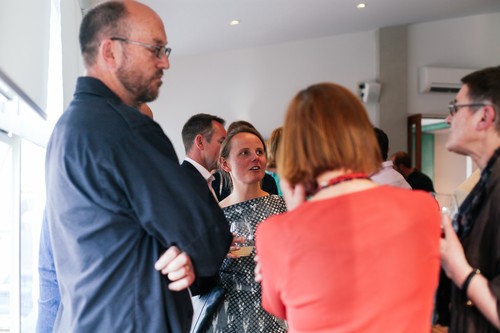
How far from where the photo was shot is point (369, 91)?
7164mm

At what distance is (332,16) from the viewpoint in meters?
6.25

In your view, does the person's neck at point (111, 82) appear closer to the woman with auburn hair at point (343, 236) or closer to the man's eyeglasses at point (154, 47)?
the man's eyeglasses at point (154, 47)

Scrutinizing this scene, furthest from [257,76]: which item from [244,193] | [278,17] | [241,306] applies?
[241,306]

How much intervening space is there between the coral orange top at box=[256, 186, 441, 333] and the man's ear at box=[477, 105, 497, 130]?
460mm

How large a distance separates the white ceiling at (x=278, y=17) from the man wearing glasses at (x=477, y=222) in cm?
400

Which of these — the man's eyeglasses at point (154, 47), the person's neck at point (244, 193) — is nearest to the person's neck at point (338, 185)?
the man's eyeglasses at point (154, 47)

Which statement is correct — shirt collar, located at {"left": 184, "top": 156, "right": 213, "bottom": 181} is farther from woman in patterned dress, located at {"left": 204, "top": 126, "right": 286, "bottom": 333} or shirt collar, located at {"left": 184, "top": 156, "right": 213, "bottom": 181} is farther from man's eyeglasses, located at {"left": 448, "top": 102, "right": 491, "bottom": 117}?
man's eyeglasses, located at {"left": 448, "top": 102, "right": 491, "bottom": 117}

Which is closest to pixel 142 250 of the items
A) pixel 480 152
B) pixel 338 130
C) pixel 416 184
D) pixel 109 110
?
pixel 109 110

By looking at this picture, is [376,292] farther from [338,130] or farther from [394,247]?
[338,130]

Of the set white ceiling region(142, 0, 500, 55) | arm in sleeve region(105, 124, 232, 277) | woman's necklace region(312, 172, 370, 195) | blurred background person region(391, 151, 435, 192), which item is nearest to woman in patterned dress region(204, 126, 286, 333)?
arm in sleeve region(105, 124, 232, 277)

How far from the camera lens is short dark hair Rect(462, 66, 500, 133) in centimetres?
127

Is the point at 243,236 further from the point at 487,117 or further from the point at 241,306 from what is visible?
the point at 487,117

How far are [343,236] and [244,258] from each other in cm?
92

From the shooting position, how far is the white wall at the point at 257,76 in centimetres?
708
